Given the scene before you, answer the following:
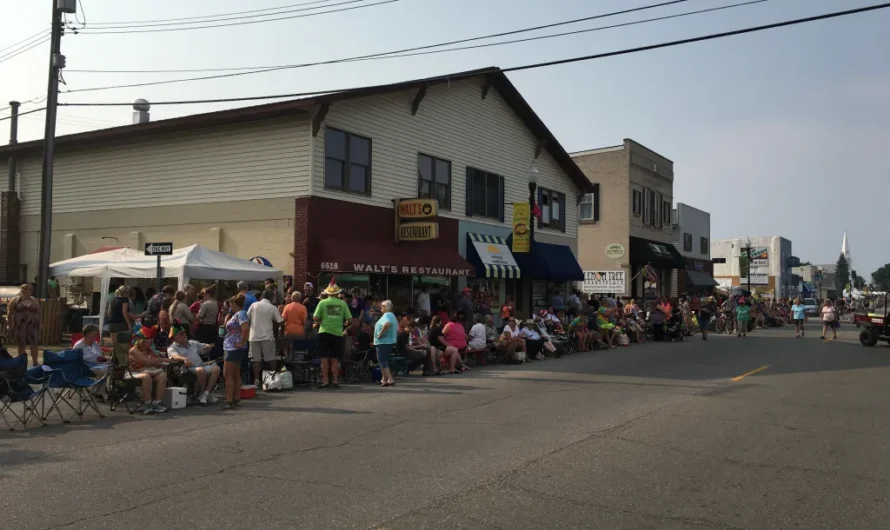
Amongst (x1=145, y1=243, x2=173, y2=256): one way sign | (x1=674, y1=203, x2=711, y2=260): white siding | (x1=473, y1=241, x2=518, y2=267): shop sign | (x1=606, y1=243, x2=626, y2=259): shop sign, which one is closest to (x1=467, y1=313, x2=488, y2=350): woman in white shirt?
(x1=145, y1=243, x2=173, y2=256): one way sign

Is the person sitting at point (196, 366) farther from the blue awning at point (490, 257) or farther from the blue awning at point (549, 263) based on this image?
the blue awning at point (549, 263)

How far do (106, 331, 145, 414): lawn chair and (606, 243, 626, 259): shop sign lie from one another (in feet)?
107

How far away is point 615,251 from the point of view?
131 feet

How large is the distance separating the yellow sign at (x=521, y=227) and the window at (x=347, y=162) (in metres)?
6.70

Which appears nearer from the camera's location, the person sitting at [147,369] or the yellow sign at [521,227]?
the person sitting at [147,369]

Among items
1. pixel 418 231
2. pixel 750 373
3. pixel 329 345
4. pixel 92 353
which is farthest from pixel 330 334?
pixel 418 231

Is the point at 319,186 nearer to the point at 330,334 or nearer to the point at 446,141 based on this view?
the point at 446,141

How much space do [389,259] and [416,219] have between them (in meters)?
1.71

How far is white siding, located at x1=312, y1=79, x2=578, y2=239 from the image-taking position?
21.0m

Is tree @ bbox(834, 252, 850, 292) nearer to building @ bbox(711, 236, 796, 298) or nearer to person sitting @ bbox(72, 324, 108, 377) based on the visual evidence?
building @ bbox(711, 236, 796, 298)

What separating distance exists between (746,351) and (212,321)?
1505cm

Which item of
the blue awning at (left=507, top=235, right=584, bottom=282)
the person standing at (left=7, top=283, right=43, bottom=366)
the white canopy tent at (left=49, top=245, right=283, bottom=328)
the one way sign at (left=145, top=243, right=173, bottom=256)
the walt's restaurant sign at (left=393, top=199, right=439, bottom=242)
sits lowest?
the person standing at (left=7, top=283, right=43, bottom=366)

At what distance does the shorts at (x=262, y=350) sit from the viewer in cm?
1207

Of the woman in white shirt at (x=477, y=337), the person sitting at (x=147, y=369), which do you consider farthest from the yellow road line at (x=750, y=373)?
the person sitting at (x=147, y=369)
